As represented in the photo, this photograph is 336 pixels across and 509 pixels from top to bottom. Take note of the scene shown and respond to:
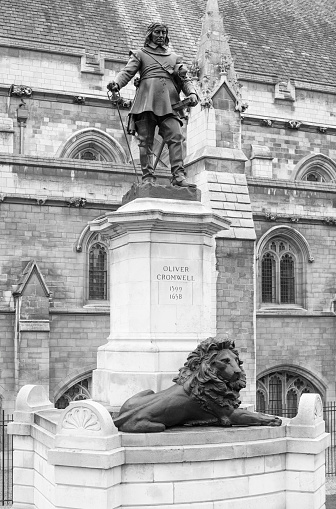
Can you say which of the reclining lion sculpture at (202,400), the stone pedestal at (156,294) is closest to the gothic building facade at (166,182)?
the stone pedestal at (156,294)

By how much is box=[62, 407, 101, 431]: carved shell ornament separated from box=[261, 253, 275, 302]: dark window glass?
14.5m

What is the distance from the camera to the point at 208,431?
26.7ft

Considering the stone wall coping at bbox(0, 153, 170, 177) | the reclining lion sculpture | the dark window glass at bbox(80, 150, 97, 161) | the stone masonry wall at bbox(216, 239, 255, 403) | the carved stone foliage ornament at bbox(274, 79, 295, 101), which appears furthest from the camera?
the carved stone foliage ornament at bbox(274, 79, 295, 101)

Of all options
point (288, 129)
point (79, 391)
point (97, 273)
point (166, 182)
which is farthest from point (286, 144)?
point (79, 391)

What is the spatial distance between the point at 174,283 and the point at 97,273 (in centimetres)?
1004

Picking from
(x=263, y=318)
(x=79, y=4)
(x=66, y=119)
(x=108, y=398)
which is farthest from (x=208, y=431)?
(x=79, y=4)

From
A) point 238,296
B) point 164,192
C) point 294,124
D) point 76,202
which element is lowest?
point 238,296

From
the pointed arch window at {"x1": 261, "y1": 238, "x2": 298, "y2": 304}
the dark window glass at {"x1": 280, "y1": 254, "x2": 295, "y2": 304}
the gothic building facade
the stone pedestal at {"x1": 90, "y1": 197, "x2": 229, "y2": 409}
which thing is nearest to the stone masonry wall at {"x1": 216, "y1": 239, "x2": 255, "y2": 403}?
the gothic building facade

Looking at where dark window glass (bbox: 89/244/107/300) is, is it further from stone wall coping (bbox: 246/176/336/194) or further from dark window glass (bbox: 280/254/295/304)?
dark window glass (bbox: 280/254/295/304)

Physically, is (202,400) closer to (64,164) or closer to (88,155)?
(64,164)

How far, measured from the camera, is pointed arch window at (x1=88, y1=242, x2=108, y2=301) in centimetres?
1977

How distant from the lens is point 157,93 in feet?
33.9

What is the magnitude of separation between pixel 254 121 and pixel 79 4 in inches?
302

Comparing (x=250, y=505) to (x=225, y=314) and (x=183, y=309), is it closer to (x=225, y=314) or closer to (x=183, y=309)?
(x=183, y=309)
